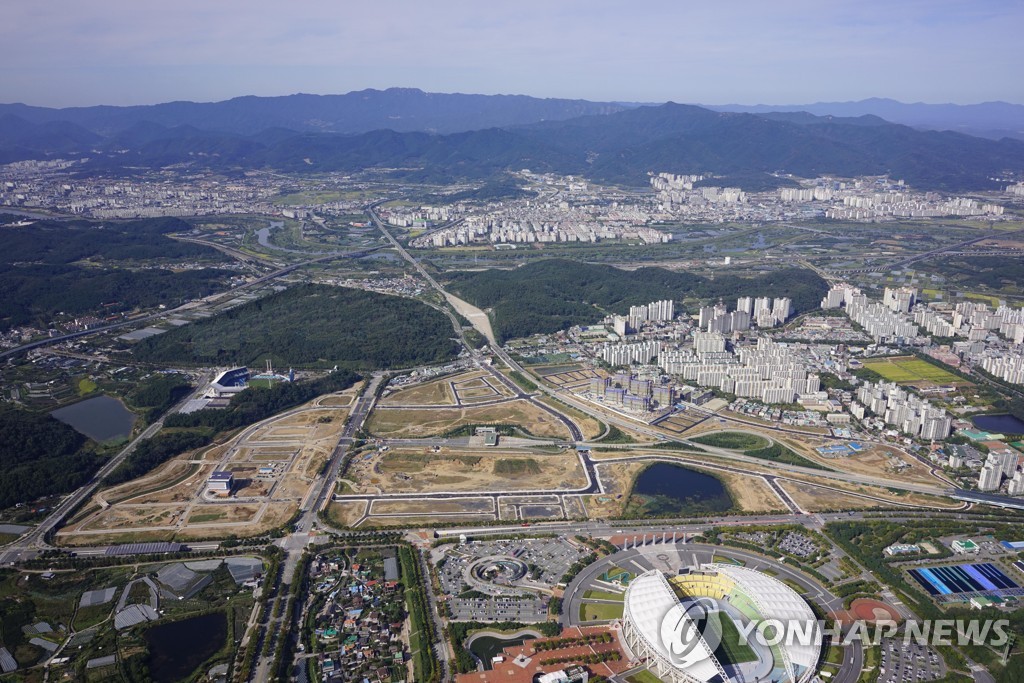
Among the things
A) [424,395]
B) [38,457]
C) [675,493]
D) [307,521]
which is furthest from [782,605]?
[38,457]

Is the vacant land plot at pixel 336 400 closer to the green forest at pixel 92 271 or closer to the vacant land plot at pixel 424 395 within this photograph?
the vacant land plot at pixel 424 395

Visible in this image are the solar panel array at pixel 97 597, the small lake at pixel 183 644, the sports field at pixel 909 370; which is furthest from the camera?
the sports field at pixel 909 370

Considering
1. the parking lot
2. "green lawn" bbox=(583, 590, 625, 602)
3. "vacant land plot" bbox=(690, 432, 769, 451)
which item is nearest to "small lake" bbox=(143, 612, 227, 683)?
"green lawn" bbox=(583, 590, 625, 602)

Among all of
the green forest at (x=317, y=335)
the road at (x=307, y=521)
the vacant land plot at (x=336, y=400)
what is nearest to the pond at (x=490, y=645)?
the road at (x=307, y=521)

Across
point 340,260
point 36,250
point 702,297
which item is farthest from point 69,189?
point 702,297

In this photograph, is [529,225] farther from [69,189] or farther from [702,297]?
[69,189]
